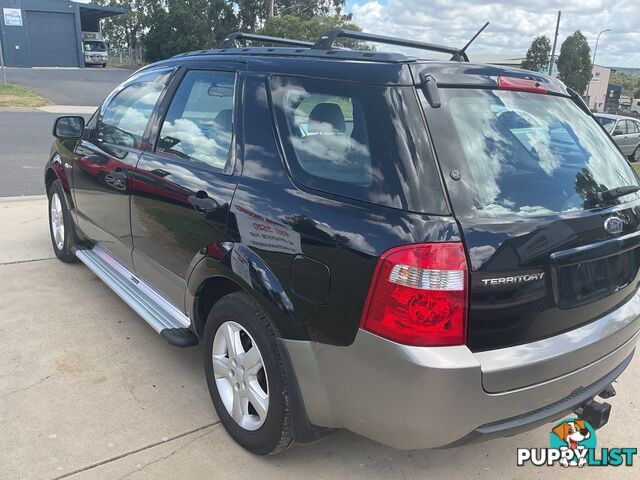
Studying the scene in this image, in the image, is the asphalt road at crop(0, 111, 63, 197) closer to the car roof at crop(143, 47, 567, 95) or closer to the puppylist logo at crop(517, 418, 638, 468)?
the car roof at crop(143, 47, 567, 95)

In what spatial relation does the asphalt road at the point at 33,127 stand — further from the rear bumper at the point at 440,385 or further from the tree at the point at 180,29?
the tree at the point at 180,29

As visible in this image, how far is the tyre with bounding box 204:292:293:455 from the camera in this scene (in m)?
2.36

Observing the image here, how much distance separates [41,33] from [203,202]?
45542mm

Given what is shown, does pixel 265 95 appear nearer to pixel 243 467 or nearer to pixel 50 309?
pixel 243 467

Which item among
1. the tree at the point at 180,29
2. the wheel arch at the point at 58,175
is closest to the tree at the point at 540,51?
the tree at the point at 180,29

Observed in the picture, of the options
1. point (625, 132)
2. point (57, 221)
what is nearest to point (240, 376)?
point (57, 221)

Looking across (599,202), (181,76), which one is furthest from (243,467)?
(181,76)

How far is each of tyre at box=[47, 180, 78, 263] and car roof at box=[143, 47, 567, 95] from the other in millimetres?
2672

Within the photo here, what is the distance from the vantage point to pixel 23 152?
10719 millimetres

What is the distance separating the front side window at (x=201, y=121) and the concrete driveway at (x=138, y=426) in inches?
52.4

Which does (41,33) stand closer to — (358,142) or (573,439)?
(358,142)

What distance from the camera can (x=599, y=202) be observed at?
231cm

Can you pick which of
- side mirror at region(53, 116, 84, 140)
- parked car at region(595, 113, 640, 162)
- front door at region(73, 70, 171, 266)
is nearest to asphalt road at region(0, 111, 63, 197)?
side mirror at region(53, 116, 84, 140)

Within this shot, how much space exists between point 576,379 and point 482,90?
1.24 metres
